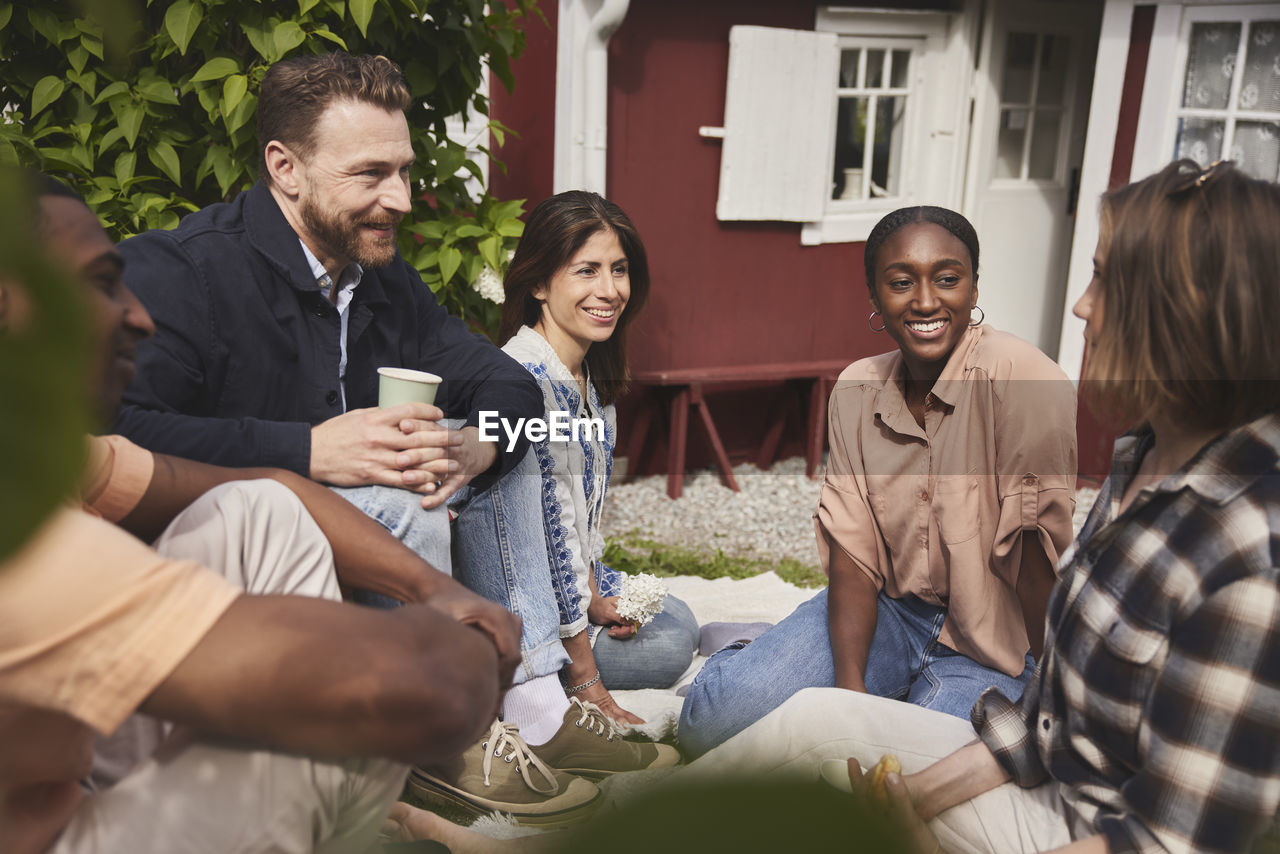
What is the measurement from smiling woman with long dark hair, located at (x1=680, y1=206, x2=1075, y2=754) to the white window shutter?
125 inches

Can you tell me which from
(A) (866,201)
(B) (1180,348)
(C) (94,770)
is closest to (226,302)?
(C) (94,770)

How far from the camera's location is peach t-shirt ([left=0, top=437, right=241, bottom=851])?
826 mm

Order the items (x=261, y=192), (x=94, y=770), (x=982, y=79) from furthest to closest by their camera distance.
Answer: (x=982, y=79)
(x=261, y=192)
(x=94, y=770)

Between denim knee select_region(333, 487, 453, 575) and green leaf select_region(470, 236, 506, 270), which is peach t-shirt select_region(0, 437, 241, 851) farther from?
green leaf select_region(470, 236, 506, 270)

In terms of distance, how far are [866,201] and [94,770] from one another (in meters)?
5.48

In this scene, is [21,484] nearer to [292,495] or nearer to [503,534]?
[292,495]

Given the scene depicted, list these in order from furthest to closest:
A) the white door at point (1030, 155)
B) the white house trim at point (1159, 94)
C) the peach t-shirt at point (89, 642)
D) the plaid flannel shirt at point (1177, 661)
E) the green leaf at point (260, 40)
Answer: the white door at point (1030, 155) → the white house trim at point (1159, 94) → the green leaf at point (260, 40) → the plaid flannel shirt at point (1177, 661) → the peach t-shirt at point (89, 642)

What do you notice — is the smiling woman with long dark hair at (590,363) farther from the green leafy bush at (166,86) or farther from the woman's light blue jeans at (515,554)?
the green leafy bush at (166,86)

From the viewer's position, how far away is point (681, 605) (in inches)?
137

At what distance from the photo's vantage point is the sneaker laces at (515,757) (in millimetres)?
2490

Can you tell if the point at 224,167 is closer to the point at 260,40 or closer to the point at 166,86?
the point at 166,86

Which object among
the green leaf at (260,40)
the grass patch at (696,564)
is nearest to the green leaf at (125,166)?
the green leaf at (260,40)

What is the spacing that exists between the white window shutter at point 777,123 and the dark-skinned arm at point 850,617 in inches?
135

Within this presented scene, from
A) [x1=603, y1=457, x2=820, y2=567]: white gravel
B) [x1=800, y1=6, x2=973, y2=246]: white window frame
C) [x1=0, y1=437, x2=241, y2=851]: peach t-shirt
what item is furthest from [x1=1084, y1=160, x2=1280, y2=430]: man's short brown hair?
[x1=800, y1=6, x2=973, y2=246]: white window frame
